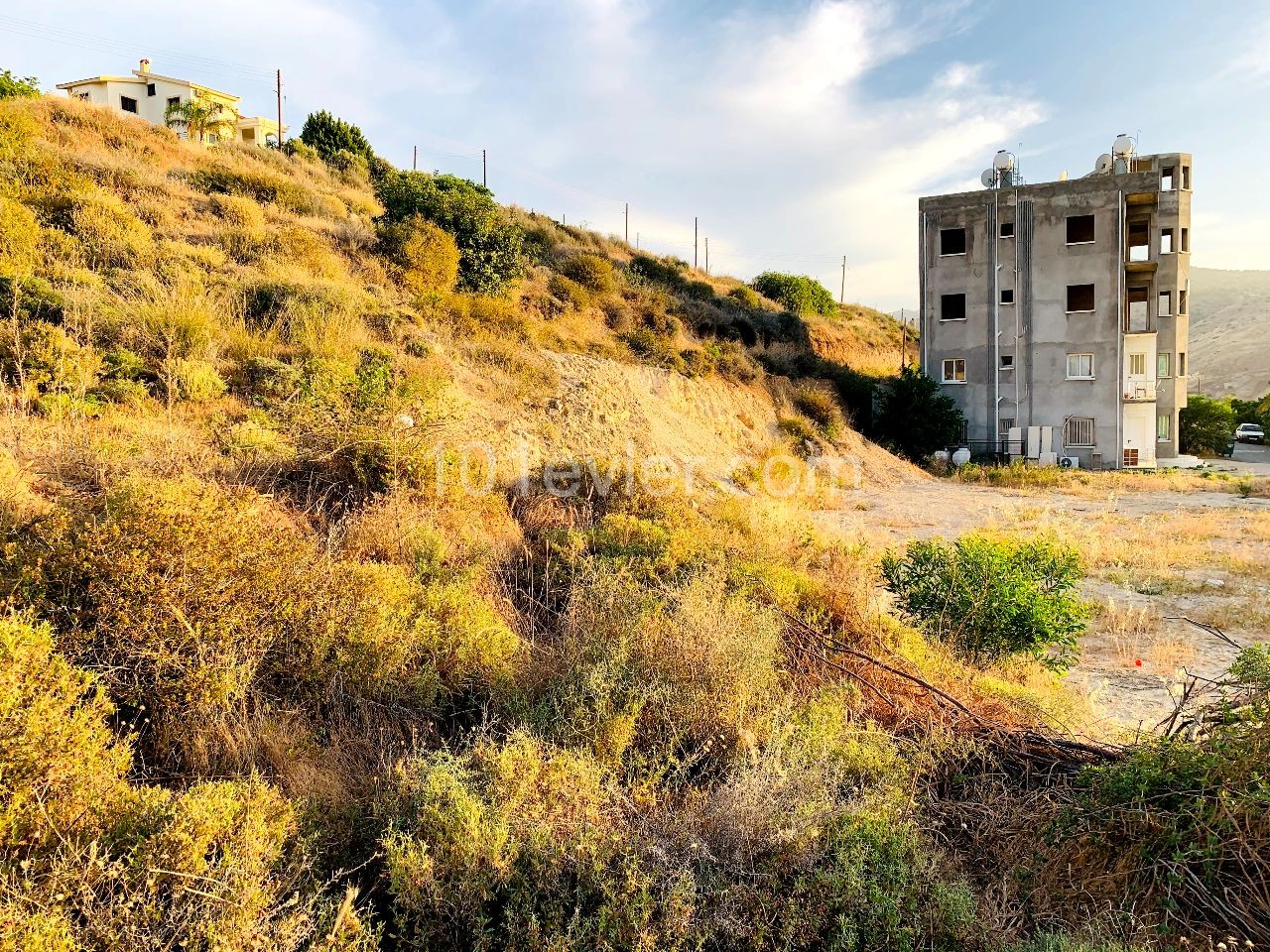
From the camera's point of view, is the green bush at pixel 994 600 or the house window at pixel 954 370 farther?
the house window at pixel 954 370

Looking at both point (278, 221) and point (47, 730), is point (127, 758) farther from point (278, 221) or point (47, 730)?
point (278, 221)

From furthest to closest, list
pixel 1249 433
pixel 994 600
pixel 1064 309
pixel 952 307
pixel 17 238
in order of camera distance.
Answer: pixel 1249 433
pixel 952 307
pixel 1064 309
pixel 17 238
pixel 994 600

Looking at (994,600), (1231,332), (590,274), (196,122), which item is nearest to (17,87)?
(196,122)

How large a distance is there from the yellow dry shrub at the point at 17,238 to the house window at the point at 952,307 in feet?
87.3

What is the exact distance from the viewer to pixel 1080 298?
81.4ft

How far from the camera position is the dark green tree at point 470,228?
16.0 metres

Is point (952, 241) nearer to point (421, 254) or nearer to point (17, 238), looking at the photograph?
point (421, 254)

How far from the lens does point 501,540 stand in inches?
269

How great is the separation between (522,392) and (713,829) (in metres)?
9.85

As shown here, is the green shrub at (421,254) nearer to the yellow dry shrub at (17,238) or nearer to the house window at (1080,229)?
the yellow dry shrub at (17,238)

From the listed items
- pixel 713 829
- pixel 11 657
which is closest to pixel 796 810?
pixel 713 829

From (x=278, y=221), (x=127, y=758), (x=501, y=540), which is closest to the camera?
(x=127, y=758)

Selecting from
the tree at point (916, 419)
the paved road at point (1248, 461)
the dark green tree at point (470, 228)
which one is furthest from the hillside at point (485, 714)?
the paved road at point (1248, 461)

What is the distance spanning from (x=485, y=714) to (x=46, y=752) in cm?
171
